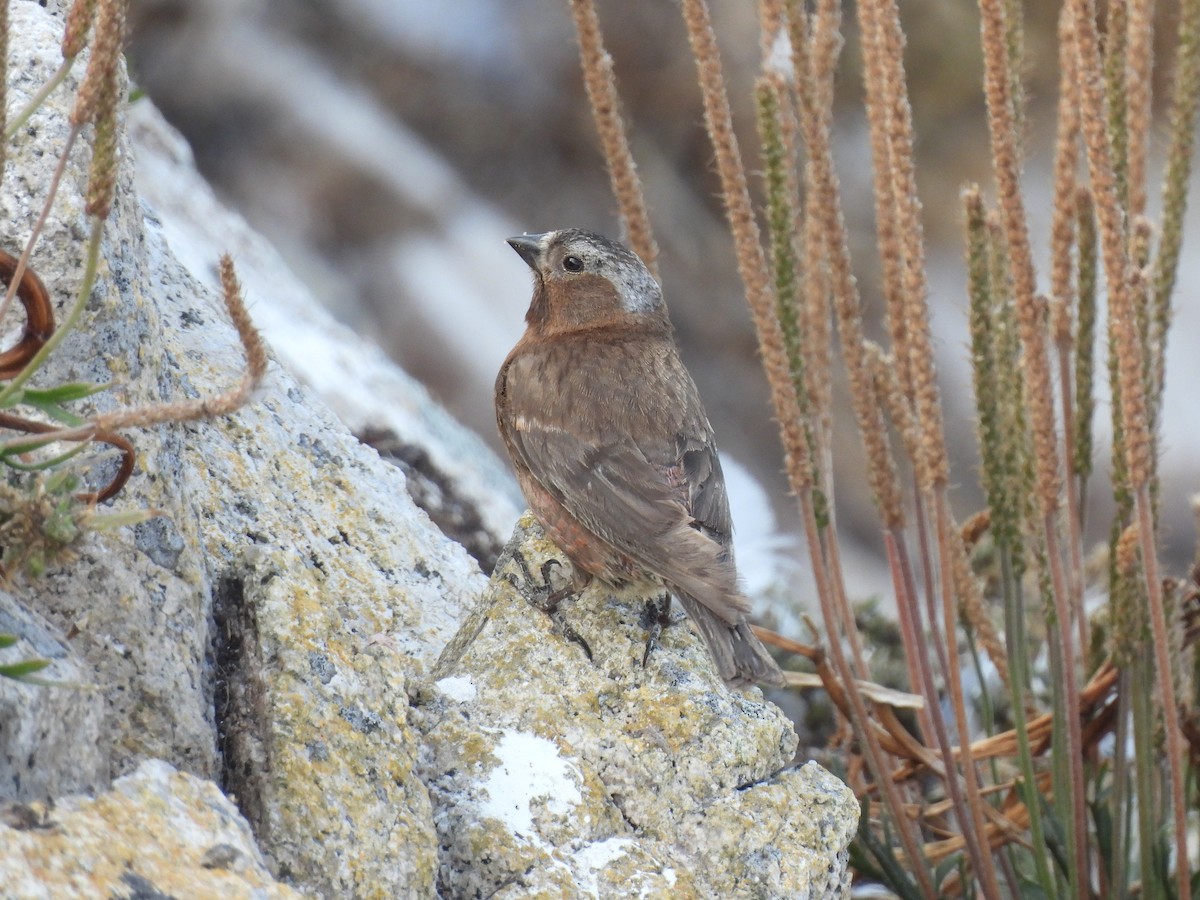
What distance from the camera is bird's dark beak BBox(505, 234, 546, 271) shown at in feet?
14.8

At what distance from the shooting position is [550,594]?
318 cm

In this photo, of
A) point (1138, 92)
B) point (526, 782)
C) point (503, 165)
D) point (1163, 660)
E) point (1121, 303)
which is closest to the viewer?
point (526, 782)

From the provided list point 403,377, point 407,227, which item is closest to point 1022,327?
point 403,377

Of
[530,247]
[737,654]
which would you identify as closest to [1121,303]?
[737,654]

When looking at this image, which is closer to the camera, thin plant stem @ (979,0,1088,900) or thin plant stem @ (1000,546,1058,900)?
thin plant stem @ (979,0,1088,900)

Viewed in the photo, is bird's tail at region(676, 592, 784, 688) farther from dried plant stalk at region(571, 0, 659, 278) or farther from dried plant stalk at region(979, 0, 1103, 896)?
dried plant stalk at region(571, 0, 659, 278)

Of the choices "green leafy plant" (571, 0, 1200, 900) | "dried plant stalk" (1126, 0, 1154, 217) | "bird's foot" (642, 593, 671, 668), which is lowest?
"bird's foot" (642, 593, 671, 668)

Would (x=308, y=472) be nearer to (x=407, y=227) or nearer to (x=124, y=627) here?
(x=124, y=627)

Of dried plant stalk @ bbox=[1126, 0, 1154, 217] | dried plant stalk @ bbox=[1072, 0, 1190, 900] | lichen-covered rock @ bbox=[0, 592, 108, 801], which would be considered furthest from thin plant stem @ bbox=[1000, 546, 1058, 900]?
lichen-covered rock @ bbox=[0, 592, 108, 801]

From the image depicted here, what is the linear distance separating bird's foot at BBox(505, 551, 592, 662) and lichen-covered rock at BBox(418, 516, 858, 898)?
0.5 inches

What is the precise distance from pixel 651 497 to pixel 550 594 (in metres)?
0.44

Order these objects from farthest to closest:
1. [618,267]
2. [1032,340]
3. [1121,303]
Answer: [618,267], [1032,340], [1121,303]

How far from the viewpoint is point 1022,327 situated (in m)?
3.27

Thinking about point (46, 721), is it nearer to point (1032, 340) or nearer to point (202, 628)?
point (202, 628)
